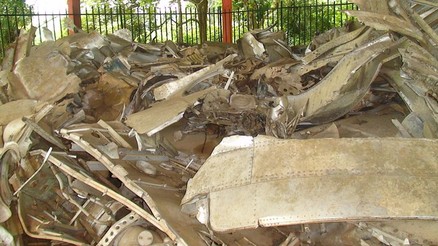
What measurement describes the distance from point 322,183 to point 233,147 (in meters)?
0.74

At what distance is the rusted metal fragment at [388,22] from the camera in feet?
13.0

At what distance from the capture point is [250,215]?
122 inches

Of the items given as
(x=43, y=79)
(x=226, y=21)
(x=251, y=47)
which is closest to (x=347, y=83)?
(x=251, y=47)

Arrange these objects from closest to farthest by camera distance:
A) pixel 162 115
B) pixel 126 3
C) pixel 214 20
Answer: pixel 162 115, pixel 214 20, pixel 126 3

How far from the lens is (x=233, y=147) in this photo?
11.6 ft

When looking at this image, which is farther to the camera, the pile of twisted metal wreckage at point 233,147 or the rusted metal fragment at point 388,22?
the rusted metal fragment at point 388,22

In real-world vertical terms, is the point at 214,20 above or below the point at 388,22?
below

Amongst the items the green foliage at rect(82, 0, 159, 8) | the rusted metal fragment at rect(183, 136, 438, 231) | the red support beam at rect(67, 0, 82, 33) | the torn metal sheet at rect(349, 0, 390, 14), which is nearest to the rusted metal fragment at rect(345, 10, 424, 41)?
the torn metal sheet at rect(349, 0, 390, 14)

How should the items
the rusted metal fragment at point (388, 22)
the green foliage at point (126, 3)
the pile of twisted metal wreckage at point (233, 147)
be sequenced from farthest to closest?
the green foliage at point (126, 3) < the rusted metal fragment at point (388, 22) < the pile of twisted metal wreckage at point (233, 147)

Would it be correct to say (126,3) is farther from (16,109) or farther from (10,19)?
(16,109)

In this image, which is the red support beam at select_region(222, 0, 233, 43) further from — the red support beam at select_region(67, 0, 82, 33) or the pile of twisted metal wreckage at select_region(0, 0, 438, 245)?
the pile of twisted metal wreckage at select_region(0, 0, 438, 245)

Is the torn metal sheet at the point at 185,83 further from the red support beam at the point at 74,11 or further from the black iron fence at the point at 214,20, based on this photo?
the black iron fence at the point at 214,20

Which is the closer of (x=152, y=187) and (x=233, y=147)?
(x=233, y=147)

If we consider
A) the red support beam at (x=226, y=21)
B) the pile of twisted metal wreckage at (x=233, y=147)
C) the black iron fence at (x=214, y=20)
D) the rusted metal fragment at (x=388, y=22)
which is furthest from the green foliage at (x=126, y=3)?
the rusted metal fragment at (x=388, y=22)
